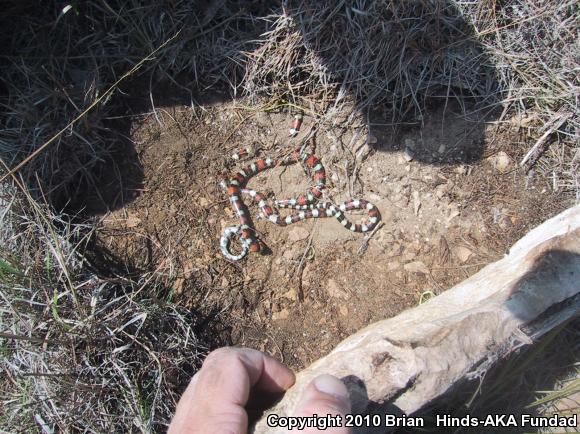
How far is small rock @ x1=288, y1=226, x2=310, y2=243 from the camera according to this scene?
2.86 m

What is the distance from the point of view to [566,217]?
2109 millimetres

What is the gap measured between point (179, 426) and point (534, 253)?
60.5 inches

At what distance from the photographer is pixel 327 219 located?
294 centimetres

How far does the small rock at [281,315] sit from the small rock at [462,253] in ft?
3.47

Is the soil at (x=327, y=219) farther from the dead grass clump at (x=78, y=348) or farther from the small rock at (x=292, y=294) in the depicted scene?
the dead grass clump at (x=78, y=348)

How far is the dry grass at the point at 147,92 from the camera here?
87.2 inches

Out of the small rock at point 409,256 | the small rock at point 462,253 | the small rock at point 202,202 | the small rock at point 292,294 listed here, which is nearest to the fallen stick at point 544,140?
the small rock at point 462,253

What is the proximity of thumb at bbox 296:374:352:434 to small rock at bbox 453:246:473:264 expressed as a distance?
1.49 meters

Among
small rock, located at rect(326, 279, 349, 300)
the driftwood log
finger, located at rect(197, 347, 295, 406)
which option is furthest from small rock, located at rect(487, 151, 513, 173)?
finger, located at rect(197, 347, 295, 406)

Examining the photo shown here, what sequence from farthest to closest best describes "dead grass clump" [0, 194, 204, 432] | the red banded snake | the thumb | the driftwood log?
the red banded snake < "dead grass clump" [0, 194, 204, 432] < the driftwood log < the thumb

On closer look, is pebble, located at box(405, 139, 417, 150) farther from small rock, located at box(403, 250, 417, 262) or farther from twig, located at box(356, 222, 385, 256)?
small rock, located at box(403, 250, 417, 262)

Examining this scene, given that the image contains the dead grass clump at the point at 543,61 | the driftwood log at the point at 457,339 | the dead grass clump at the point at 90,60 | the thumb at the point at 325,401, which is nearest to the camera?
the thumb at the point at 325,401

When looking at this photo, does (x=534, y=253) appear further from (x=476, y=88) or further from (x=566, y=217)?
(x=476, y=88)

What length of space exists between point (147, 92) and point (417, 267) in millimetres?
2067
